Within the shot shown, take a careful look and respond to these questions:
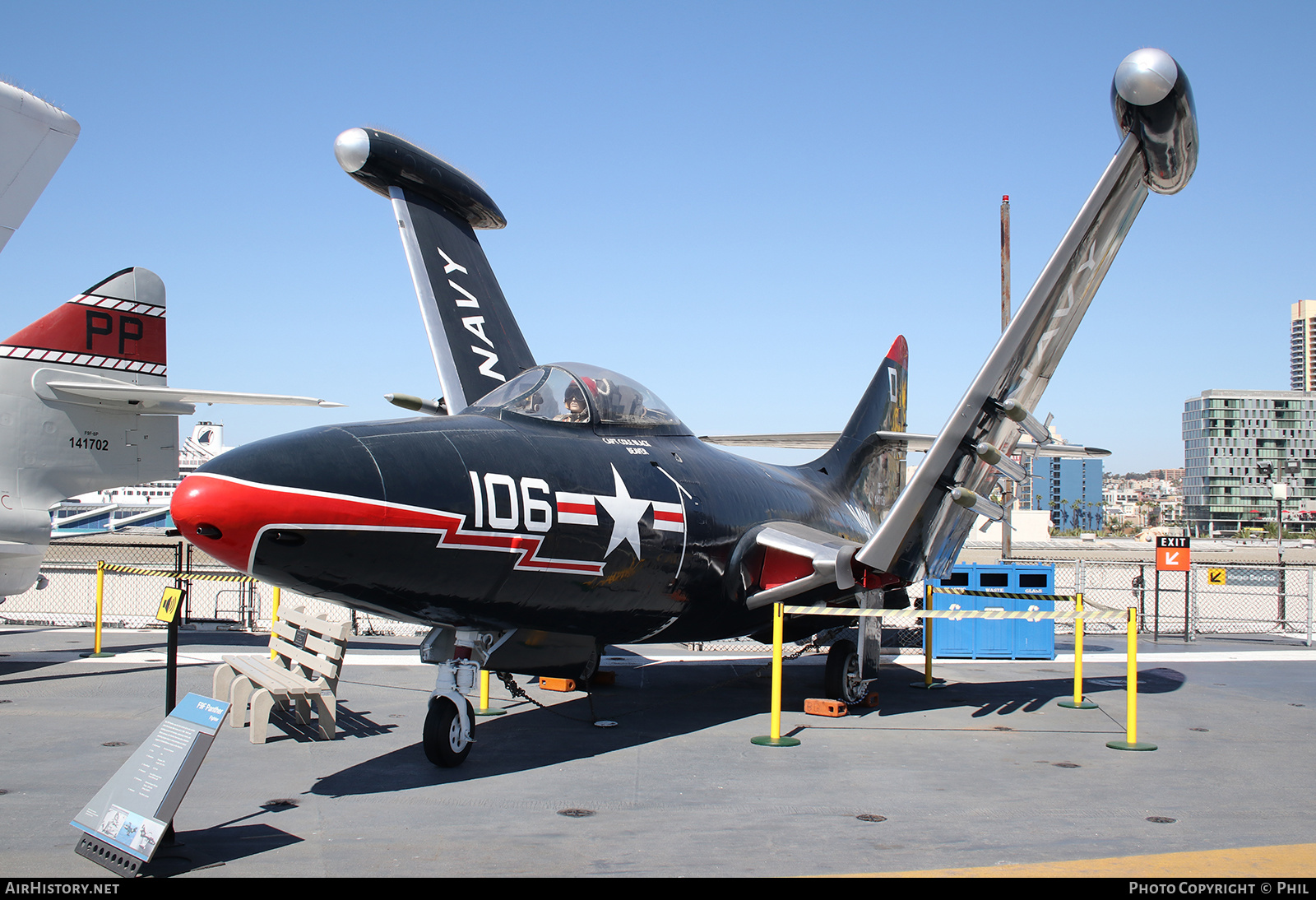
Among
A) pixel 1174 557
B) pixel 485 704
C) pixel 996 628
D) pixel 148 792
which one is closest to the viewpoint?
pixel 148 792

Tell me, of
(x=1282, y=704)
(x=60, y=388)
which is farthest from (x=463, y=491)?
(x=1282, y=704)

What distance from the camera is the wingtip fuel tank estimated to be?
780 cm

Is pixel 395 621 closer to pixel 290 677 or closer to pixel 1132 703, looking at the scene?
pixel 290 677

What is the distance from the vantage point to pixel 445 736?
22.1ft

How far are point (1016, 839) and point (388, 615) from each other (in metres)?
4.17

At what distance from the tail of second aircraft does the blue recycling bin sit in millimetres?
1684

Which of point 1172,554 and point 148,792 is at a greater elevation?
point 1172,554

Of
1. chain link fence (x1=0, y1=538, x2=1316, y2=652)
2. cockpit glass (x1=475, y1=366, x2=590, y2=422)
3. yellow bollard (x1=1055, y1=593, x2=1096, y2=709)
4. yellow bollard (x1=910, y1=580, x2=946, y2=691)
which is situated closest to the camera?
cockpit glass (x1=475, y1=366, x2=590, y2=422)

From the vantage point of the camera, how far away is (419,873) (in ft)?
14.8

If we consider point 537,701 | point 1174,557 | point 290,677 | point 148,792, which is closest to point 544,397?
point 290,677

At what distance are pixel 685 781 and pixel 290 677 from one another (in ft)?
13.1

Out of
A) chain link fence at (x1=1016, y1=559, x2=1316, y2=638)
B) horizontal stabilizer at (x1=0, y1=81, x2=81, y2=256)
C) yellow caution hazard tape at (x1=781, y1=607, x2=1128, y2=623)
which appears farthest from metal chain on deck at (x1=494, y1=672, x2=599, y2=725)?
horizontal stabilizer at (x1=0, y1=81, x2=81, y2=256)

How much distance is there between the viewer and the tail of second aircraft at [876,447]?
43.3 ft

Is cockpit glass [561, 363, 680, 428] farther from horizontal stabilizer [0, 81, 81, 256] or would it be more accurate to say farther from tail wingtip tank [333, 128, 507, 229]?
horizontal stabilizer [0, 81, 81, 256]
